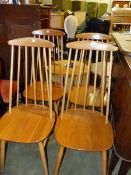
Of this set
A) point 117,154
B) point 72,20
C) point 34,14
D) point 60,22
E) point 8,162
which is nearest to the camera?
point 117,154

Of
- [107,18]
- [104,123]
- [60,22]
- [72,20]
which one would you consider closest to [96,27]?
[107,18]

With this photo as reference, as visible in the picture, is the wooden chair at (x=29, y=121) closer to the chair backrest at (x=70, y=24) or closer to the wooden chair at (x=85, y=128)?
the wooden chair at (x=85, y=128)

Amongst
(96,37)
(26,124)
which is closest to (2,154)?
(26,124)

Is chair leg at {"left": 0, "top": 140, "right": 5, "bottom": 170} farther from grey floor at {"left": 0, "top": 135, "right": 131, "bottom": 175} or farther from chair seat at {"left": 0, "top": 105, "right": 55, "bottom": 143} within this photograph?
chair seat at {"left": 0, "top": 105, "right": 55, "bottom": 143}

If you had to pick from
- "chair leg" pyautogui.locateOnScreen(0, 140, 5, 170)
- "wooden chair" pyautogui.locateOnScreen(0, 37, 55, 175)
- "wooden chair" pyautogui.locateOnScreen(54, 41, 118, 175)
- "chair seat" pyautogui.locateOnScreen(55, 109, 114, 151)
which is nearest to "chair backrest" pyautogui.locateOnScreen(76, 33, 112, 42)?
"wooden chair" pyautogui.locateOnScreen(54, 41, 118, 175)

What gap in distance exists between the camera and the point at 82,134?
1.28 meters

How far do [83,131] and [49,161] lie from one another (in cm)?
52

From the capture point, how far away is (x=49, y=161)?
1615mm

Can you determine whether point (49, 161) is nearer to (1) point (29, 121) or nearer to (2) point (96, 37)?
(1) point (29, 121)

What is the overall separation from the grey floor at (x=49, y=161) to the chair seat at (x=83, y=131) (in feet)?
1.44

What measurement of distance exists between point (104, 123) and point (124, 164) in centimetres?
30

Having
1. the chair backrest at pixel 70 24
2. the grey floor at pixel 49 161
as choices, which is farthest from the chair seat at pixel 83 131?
the chair backrest at pixel 70 24

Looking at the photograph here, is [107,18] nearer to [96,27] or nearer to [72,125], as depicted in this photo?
[96,27]

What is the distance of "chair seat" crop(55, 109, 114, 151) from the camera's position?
A: 1185 mm
